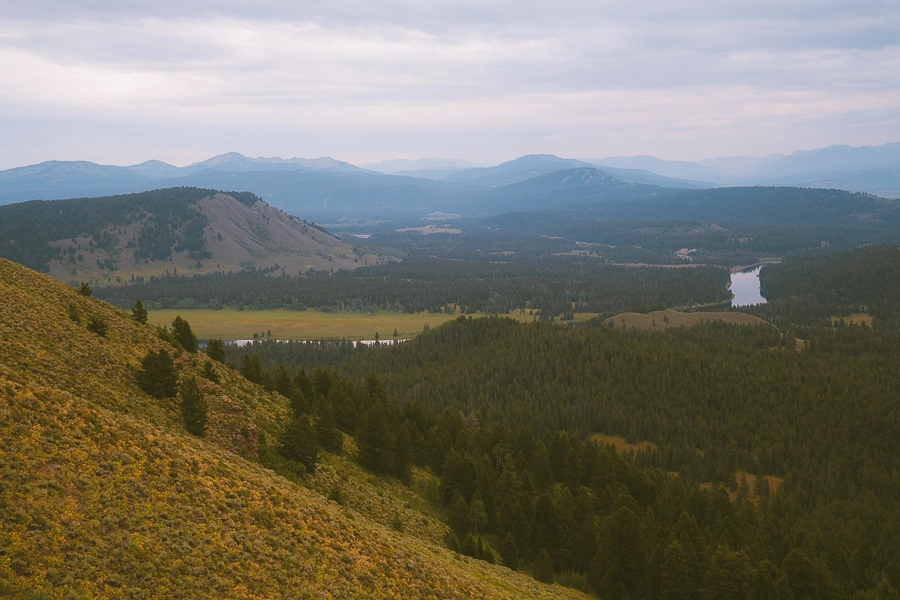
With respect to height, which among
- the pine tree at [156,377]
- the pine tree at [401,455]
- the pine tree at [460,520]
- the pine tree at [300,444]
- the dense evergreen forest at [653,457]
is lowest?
the dense evergreen forest at [653,457]

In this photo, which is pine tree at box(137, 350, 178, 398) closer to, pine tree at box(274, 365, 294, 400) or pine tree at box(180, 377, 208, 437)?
pine tree at box(180, 377, 208, 437)

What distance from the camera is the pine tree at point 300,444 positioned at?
6219 cm

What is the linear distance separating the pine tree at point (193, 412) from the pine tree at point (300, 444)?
831 centimetres

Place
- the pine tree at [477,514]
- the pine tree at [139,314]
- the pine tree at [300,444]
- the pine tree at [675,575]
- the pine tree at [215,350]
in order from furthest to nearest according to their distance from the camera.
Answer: the pine tree at [215,350]
the pine tree at [139,314]
the pine tree at [477,514]
the pine tree at [675,575]
the pine tree at [300,444]

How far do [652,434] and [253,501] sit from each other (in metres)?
122

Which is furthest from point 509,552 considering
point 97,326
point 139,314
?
point 139,314

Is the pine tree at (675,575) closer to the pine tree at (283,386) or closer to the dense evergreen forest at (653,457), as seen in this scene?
the dense evergreen forest at (653,457)

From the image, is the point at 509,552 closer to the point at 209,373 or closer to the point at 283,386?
the point at 209,373

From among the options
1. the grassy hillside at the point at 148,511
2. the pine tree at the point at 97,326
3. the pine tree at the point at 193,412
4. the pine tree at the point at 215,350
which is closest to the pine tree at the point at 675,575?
the grassy hillside at the point at 148,511

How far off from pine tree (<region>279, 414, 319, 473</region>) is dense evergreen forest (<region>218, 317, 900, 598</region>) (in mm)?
13123

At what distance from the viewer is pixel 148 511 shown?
35.0 metres

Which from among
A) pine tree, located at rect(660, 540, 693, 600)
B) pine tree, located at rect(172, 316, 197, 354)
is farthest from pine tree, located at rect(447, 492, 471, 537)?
pine tree, located at rect(172, 316, 197, 354)

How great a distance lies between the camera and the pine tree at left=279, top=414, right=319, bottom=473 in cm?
6219

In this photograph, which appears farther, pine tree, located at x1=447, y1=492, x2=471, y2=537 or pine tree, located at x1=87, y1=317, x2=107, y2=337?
pine tree, located at x1=447, y1=492, x2=471, y2=537
